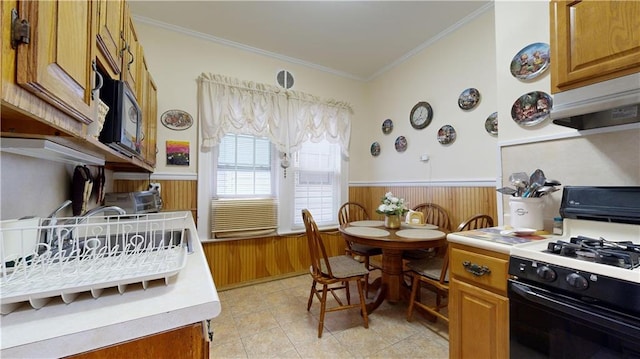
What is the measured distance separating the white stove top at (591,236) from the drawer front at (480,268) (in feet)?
0.33

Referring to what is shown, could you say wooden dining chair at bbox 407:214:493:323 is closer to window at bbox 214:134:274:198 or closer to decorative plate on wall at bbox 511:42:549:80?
decorative plate on wall at bbox 511:42:549:80

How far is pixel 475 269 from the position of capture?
119cm

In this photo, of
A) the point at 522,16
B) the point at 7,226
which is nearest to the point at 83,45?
the point at 7,226

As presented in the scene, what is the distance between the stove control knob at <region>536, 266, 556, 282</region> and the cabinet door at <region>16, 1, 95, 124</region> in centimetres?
160

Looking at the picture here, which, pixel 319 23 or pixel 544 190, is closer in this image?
pixel 544 190

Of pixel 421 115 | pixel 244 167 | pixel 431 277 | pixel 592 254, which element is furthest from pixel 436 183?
pixel 244 167

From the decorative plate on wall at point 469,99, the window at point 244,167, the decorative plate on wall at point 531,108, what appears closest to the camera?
the decorative plate on wall at point 531,108

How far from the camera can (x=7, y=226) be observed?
71cm

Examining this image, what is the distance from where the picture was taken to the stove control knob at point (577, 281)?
32.9 inches

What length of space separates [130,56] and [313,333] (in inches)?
86.7

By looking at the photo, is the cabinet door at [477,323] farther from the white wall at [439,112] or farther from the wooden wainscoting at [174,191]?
the wooden wainscoting at [174,191]

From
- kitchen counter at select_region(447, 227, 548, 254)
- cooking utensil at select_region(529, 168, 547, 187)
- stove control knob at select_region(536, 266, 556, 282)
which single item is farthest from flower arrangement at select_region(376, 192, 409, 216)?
stove control knob at select_region(536, 266, 556, 282)

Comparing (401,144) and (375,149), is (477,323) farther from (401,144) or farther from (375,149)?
(375,149)

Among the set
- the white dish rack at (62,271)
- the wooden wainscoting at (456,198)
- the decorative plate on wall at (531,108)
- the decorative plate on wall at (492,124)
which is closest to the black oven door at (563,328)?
the decorative plate on wall at (531,108)
